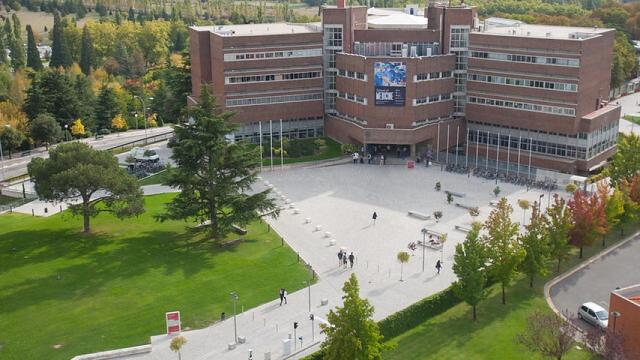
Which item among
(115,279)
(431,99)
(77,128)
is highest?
(431,99)

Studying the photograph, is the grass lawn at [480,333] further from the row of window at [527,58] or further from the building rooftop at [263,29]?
the building rooftop at [263,29]

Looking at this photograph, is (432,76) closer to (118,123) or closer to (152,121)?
(118,123)

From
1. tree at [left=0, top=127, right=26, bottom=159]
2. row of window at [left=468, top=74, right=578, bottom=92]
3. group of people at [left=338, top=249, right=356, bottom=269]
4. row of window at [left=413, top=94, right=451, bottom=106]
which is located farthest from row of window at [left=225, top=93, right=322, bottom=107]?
group of people at [left=338, top=249, right=356, bottom=269]

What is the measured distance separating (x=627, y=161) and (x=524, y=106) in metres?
17.9

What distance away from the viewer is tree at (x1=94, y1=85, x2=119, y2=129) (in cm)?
10200

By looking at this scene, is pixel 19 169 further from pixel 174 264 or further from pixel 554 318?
pixel 554 318

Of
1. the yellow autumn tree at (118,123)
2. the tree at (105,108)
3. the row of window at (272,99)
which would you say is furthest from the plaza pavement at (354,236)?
the tree at (105,108)

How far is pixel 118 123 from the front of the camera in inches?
3920

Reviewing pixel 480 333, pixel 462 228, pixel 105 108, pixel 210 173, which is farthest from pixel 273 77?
pixel 480 333

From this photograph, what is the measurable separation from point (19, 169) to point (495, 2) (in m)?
151

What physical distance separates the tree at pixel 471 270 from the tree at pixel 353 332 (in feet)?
32.4

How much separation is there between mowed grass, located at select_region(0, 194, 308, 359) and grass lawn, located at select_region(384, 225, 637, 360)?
1022 centimetres

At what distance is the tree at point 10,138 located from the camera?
86.4 m

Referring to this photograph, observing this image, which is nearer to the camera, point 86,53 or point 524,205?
point 524,205
